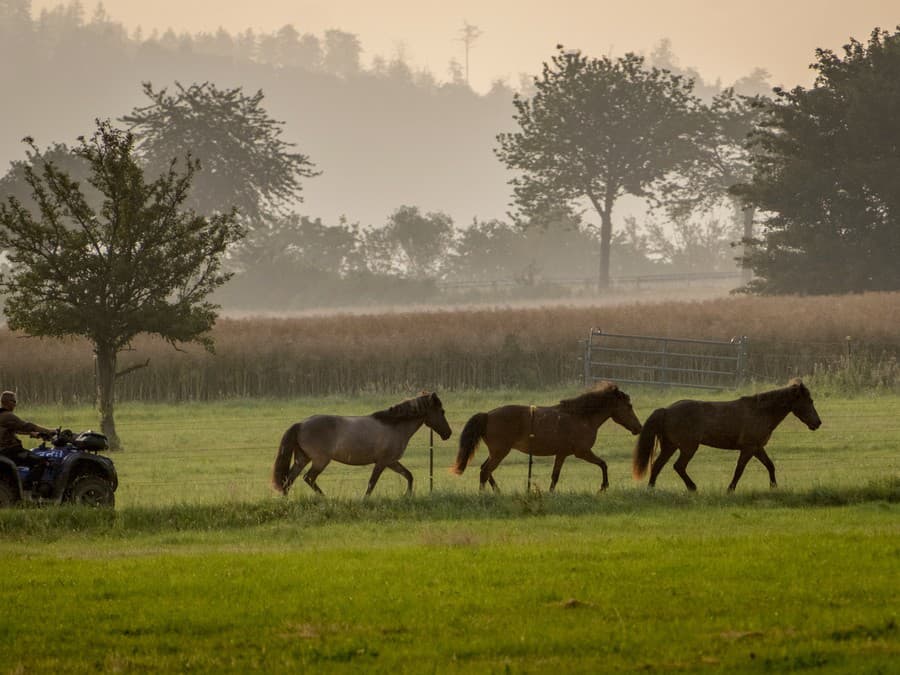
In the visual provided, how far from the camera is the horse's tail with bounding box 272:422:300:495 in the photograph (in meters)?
20.1

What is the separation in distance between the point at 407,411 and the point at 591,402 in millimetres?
2615

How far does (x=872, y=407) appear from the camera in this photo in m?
33.8

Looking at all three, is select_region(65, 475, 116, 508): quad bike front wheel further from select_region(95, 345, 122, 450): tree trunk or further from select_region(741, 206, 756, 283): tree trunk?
select_region(741, 206, 756, 283): tree trunk

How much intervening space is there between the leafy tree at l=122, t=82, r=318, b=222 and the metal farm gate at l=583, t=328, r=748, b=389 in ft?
159

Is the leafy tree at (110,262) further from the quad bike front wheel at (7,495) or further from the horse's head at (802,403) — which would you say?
the horse's head at (802,403)

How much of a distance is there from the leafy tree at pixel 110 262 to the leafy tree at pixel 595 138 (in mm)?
57280

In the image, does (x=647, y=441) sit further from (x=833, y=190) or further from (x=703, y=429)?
(x=833, y=190)

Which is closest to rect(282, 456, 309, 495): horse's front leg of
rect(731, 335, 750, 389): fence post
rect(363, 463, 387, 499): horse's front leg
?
rect(363, 463, 387, 499): horse's front leg

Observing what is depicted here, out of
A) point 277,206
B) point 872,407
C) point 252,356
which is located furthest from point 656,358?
point 277,206

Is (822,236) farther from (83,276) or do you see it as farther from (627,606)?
(627,606)

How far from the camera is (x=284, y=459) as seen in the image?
20141 mm

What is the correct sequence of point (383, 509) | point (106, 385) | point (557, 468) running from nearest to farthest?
point (383, 509), point (557, 468), point (106, 385)

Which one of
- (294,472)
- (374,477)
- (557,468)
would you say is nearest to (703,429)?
(557,468)

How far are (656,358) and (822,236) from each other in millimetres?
23582
